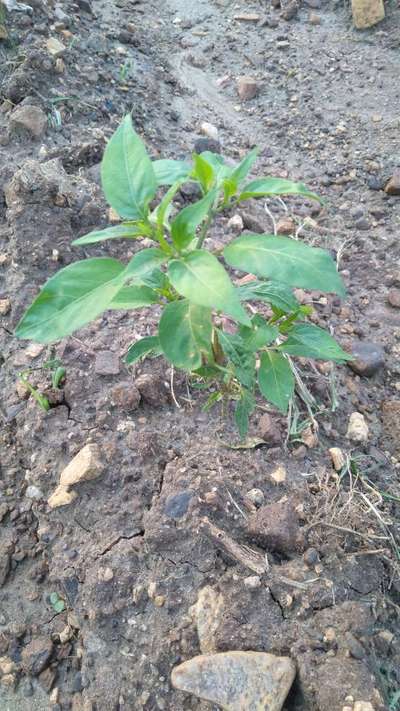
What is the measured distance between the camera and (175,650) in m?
1.47

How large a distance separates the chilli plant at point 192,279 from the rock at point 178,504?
248mm

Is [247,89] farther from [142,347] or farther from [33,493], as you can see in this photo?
[33,493]

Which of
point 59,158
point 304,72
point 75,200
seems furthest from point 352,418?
point 304,72

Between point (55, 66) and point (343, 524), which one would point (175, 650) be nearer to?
point (343, 524)

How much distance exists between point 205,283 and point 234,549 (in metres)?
0.81

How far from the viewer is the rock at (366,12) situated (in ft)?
12.7

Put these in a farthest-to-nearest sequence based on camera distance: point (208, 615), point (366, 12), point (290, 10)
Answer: point (290, 10) < point (366, 12) < point (208, 615)

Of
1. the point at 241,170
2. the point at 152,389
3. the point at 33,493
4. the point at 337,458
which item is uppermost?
the point at 241,170

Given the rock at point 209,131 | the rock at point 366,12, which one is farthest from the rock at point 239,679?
the rock at point 366,12

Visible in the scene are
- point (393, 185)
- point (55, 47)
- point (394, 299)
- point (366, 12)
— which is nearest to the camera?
point (394, 299)

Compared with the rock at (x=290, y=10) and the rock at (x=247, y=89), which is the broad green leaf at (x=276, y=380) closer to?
the rock at (x=247, y=89)

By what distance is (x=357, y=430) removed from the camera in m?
1.97

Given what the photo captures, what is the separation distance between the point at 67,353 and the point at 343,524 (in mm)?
1042

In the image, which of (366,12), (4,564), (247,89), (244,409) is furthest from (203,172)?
(366,12)
